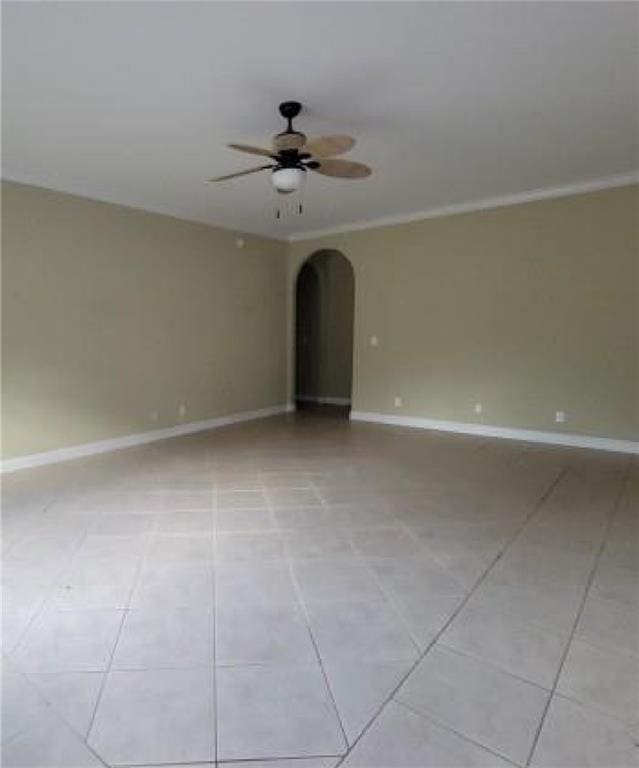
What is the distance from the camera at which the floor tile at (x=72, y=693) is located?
157cm

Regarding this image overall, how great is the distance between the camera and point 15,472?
14.2 ft

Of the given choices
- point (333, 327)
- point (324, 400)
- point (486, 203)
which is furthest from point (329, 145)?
point (324, 400)

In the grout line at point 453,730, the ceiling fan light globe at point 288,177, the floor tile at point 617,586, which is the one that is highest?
the ceiling fan light globe at point 288,177

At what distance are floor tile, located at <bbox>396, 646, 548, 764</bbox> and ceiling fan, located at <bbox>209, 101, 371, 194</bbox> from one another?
2553mm

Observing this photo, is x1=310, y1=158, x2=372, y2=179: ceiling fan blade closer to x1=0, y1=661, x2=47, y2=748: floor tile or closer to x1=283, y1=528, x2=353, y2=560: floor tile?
x1=283, y1=528, x2=353, y2=560: floor tile

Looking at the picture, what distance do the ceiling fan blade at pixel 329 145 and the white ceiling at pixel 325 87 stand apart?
286mm

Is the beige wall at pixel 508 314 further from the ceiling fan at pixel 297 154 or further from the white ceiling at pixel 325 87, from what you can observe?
the ceiling fan at pixel 297 154

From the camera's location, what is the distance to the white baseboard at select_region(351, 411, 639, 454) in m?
4.88

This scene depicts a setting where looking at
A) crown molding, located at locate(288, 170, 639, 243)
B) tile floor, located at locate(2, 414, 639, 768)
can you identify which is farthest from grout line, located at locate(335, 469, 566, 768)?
crown molding, located at locate(288, 170, 639, 243)

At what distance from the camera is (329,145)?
9.27 feet

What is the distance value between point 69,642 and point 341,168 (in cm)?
295

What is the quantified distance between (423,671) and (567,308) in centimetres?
425

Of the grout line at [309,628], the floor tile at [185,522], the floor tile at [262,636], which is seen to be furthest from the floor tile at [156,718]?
the floor tile at [185,522]

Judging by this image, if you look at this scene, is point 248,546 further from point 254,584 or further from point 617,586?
point 617,586
